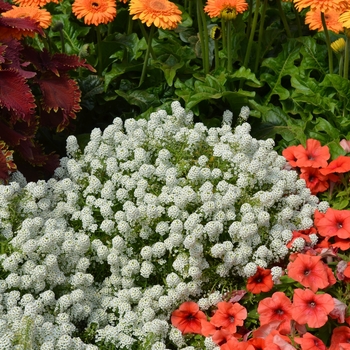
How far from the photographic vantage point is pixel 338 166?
275cm

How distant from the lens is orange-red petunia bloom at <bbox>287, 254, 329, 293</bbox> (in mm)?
2277

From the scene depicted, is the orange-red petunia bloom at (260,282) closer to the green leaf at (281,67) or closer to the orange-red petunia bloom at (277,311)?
the orange-red petunia bloom at (277,311)

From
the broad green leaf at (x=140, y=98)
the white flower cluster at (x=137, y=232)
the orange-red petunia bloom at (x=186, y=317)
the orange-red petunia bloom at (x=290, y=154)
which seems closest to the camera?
the white flower cluster at (x=137, y=232)

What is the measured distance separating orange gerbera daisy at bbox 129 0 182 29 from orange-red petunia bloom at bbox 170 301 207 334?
1157 millimetres

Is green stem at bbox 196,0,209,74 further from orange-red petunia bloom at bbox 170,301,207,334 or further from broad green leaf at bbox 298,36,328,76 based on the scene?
A: orange-red petunia bloom at bbox 170,301,207,334

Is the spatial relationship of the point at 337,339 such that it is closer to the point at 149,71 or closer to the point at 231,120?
the point at 231,120

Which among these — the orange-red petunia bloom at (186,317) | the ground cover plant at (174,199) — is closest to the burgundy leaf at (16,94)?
the ground cover plant at (174,199)

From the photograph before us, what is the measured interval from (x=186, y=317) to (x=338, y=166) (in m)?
0.87

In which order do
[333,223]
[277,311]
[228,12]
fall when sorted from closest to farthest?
[277,311] → [333,223] → [228,12]

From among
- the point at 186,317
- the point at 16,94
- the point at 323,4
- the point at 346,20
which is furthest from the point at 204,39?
the point at 186,317

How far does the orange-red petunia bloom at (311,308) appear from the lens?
2.18 metres

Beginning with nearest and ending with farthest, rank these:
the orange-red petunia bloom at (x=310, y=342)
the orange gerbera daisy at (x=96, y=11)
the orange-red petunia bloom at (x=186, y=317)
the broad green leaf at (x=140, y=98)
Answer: the orange-red petunia bloom at (x=310, y=342), the orange-red petunia bloom at (x=186, y=317), the orange gerbera daisy at (x=96, y=11), the broad green leaf at (x=140, y=98)

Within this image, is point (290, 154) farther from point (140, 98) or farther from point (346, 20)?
point (140, 98)

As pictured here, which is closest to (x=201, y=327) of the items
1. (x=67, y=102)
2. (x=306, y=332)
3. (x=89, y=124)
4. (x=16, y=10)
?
(x=306, y=332)
